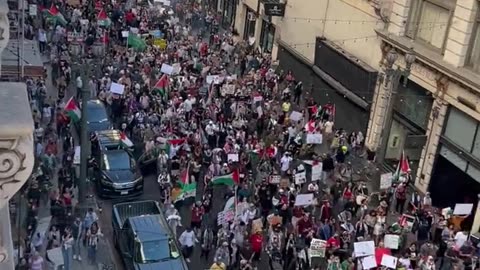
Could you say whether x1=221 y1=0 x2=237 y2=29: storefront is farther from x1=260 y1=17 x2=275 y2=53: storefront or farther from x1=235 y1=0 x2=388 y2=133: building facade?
x1=260 y1=17 x2=275 y2=53: storefront

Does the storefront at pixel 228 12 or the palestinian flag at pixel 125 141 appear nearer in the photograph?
the palestinian flag at pixel 125 141

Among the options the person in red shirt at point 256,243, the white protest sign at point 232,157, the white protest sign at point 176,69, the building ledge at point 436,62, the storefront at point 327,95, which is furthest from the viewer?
Answer: the white protest sign at point 176,69

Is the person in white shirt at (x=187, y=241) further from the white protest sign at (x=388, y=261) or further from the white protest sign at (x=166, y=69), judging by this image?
the white protest sign at (x=166, y=69)

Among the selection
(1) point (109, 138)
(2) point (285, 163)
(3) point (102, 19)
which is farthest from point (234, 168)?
(3) point (102, 19)

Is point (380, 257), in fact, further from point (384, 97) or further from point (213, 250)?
point (384, 97)

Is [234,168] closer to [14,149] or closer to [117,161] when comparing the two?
[117,161]

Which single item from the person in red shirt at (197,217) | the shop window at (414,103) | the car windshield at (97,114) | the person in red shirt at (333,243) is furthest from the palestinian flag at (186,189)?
the shop window at (414,103)

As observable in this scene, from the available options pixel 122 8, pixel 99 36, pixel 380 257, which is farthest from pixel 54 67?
pixel 380 257
